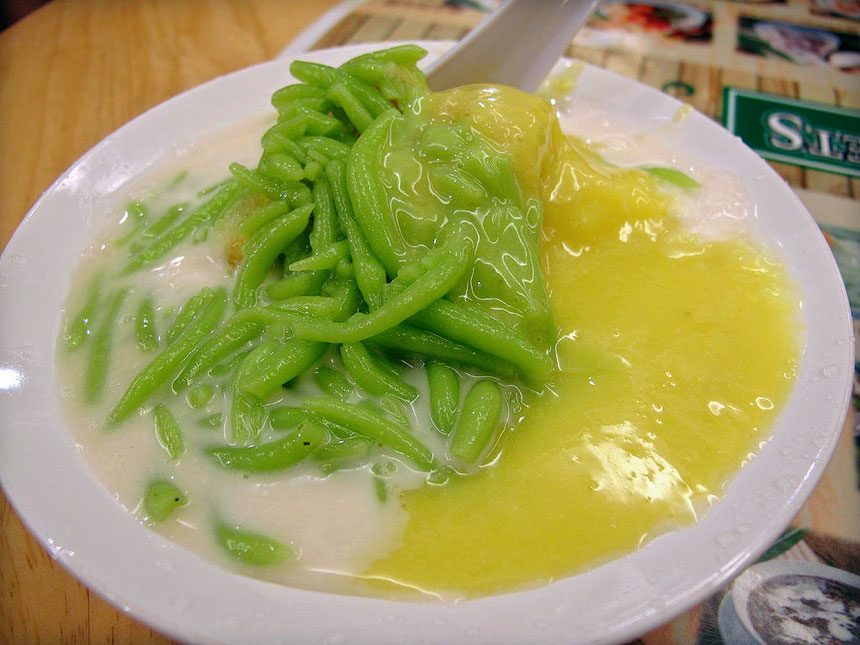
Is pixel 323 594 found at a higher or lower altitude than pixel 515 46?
lower

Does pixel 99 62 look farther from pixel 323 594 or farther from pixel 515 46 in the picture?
pixel 323 594

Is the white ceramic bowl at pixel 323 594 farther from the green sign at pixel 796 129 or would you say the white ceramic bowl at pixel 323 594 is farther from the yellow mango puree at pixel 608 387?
the green sign at pixel 796 129

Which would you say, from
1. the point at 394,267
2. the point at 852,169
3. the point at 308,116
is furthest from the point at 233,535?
the point at 852,169

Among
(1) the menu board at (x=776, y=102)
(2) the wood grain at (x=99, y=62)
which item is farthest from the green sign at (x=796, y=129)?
(2) the wood grain at (x=99, y=62)

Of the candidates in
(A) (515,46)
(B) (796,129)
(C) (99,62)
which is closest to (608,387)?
(A) (515,46)

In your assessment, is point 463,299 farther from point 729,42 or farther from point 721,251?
point 729,42

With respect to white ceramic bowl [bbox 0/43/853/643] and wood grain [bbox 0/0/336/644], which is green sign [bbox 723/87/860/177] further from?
wood grain [bbox 0/0/336/644]

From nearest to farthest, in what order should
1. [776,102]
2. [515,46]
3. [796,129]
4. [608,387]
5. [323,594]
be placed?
[323,594] → [608,387] → [515,46] → [796,129] → [776,102]

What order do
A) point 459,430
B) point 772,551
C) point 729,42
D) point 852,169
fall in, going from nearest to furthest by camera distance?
point 459,430 < point 772,551 < point 852,169 < point 729,42
